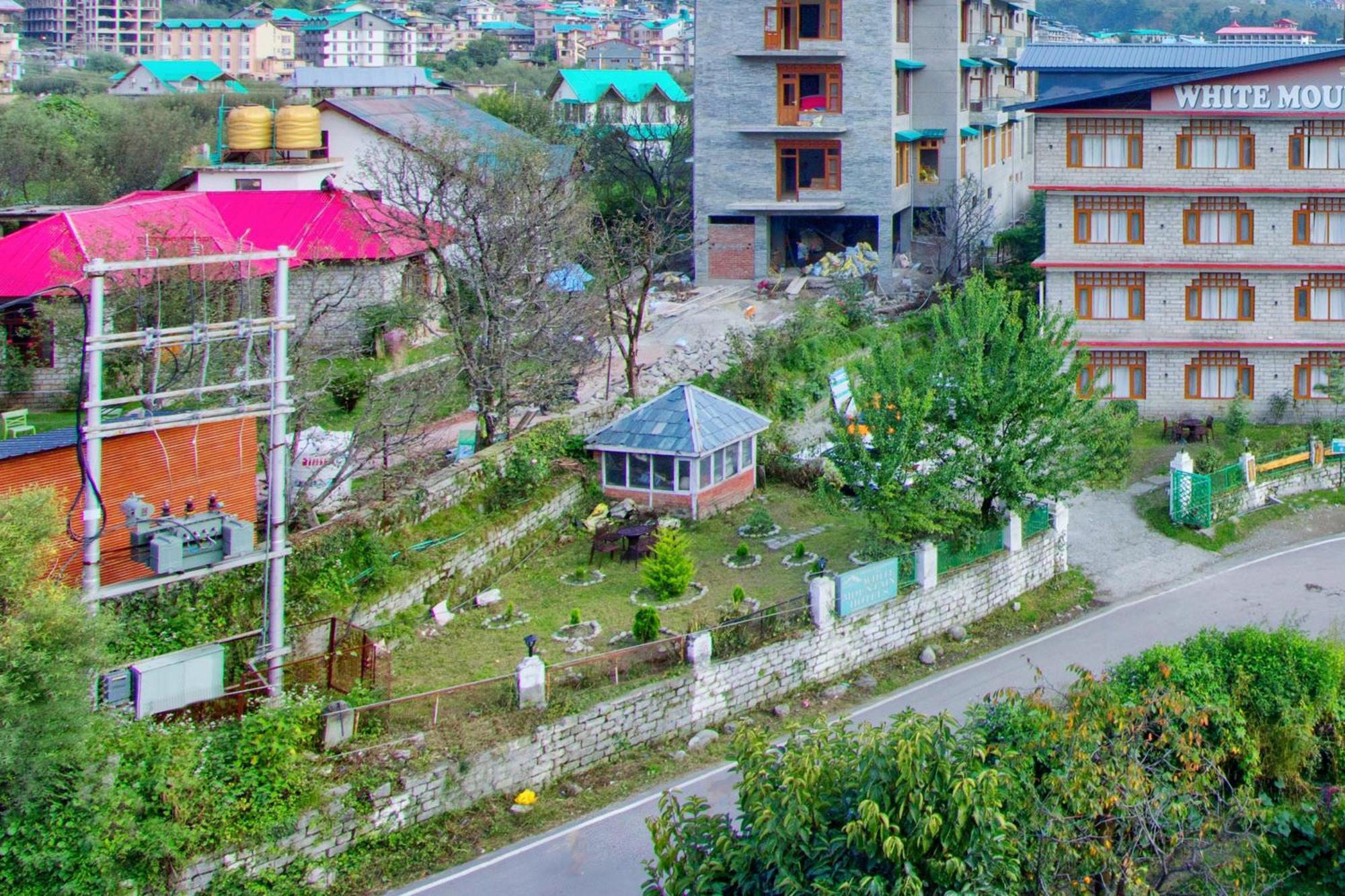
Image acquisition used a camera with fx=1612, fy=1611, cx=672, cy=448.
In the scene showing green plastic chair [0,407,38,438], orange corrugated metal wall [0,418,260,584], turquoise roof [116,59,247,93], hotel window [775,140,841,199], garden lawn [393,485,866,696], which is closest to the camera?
orange corrugated metal wall [0,418,260,584]

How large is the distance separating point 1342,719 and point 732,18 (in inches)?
1136

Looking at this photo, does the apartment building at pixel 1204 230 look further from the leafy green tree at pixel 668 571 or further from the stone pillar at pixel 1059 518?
the leafy green tree at pixel 668 571

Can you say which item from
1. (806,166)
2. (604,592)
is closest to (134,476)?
(604,592)

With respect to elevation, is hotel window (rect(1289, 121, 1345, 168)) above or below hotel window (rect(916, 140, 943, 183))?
below

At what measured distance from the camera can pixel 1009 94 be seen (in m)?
54.7

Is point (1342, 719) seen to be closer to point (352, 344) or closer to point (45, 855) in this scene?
point (45, 855)

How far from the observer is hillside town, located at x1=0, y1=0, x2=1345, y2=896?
15125 mm

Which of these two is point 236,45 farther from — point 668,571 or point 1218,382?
point 668,571

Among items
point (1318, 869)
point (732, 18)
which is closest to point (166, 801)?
point (1318, 869)

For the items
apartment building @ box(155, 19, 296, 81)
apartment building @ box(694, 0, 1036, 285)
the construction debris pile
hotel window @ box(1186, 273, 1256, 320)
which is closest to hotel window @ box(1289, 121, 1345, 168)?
hotel window @ box(1186, 273, 1256, 320)

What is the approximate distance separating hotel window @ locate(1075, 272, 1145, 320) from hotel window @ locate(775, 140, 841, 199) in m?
11.6

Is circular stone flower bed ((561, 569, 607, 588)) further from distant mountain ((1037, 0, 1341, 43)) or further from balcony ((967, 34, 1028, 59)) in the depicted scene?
distant mountain ((1037, 0, 1341, 43))

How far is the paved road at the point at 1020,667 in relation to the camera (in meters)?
16.7

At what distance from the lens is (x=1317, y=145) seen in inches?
1280
